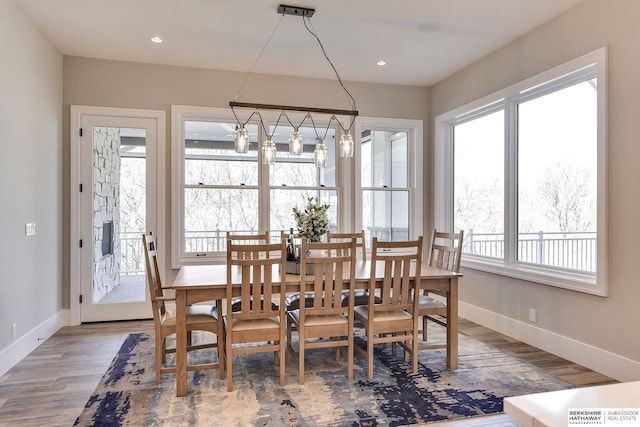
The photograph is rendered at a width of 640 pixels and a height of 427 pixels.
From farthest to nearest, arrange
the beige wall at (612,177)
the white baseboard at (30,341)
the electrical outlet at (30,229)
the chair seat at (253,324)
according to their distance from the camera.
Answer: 1. the electrical outlet at (30,229)
2. the white baseboard at (30,341)
3. the beige wall at (612,177)
4. the chair seat at (253,324)

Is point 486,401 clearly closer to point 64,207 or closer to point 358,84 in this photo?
point 358,84

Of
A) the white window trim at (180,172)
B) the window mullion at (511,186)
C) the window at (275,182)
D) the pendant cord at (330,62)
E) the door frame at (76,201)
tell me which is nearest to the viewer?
the pendant cord at (330,62)

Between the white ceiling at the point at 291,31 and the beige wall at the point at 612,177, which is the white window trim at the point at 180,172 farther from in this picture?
the beige wall at the point at 612,177

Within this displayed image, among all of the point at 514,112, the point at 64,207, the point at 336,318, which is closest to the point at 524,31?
the point at 514,112

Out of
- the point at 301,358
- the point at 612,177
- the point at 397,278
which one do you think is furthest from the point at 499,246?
the point at 301,358

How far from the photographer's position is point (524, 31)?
12.2 feet

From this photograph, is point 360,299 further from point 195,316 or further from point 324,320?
point 195,316

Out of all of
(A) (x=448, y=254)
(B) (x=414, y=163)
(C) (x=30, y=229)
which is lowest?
(A) (x=448, y=254)

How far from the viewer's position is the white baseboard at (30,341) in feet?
10.00

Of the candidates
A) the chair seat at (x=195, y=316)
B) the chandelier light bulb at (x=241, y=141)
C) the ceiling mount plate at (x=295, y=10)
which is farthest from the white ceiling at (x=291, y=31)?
the chair seat at (x=195, y=316)

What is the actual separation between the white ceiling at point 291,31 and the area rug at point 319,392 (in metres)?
2.96

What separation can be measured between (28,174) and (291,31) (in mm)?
2727

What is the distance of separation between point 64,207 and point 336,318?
11.1 feet

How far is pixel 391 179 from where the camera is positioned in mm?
5395
